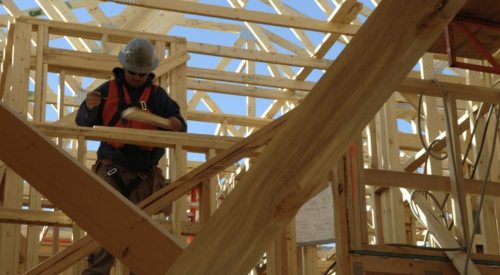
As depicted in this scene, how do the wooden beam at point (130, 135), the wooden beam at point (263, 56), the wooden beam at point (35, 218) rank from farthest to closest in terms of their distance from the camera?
the wooden beam at point (263, 56) < the wooden beam at point (35, 218) < the wooden beam at point (130, 135)

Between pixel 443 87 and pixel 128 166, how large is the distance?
2.19 metres

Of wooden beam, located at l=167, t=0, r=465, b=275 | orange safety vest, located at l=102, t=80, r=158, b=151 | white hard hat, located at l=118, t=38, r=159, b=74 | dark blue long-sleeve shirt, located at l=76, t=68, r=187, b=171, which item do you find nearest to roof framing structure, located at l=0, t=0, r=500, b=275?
wooden beam, located at l=167, t=0, r=465, b=275

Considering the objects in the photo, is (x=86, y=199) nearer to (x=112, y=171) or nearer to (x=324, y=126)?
(x=324, y=126)

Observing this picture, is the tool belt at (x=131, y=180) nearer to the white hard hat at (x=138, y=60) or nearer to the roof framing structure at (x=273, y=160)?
the roof framing structure at (x=273, y=160)

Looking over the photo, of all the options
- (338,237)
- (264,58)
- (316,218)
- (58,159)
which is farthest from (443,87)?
(264,58)

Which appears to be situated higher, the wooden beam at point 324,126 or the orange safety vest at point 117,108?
the orange safety vest at point 117,108

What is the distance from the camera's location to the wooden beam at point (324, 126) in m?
1.31

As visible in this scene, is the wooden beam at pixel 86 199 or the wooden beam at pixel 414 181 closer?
the wooden beam at pixel 86 199

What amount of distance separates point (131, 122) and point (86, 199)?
406 centimetres

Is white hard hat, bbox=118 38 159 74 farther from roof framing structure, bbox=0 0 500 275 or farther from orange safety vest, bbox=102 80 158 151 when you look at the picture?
roof framing structure, bbox=0 0 500 275

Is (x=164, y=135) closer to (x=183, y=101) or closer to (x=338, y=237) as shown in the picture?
(x=338, y=237)

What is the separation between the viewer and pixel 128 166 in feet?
18.1

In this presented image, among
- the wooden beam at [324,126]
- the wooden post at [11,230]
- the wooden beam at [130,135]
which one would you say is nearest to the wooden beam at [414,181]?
the wooden beam at [130,135]

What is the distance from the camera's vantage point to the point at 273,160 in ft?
4.39
